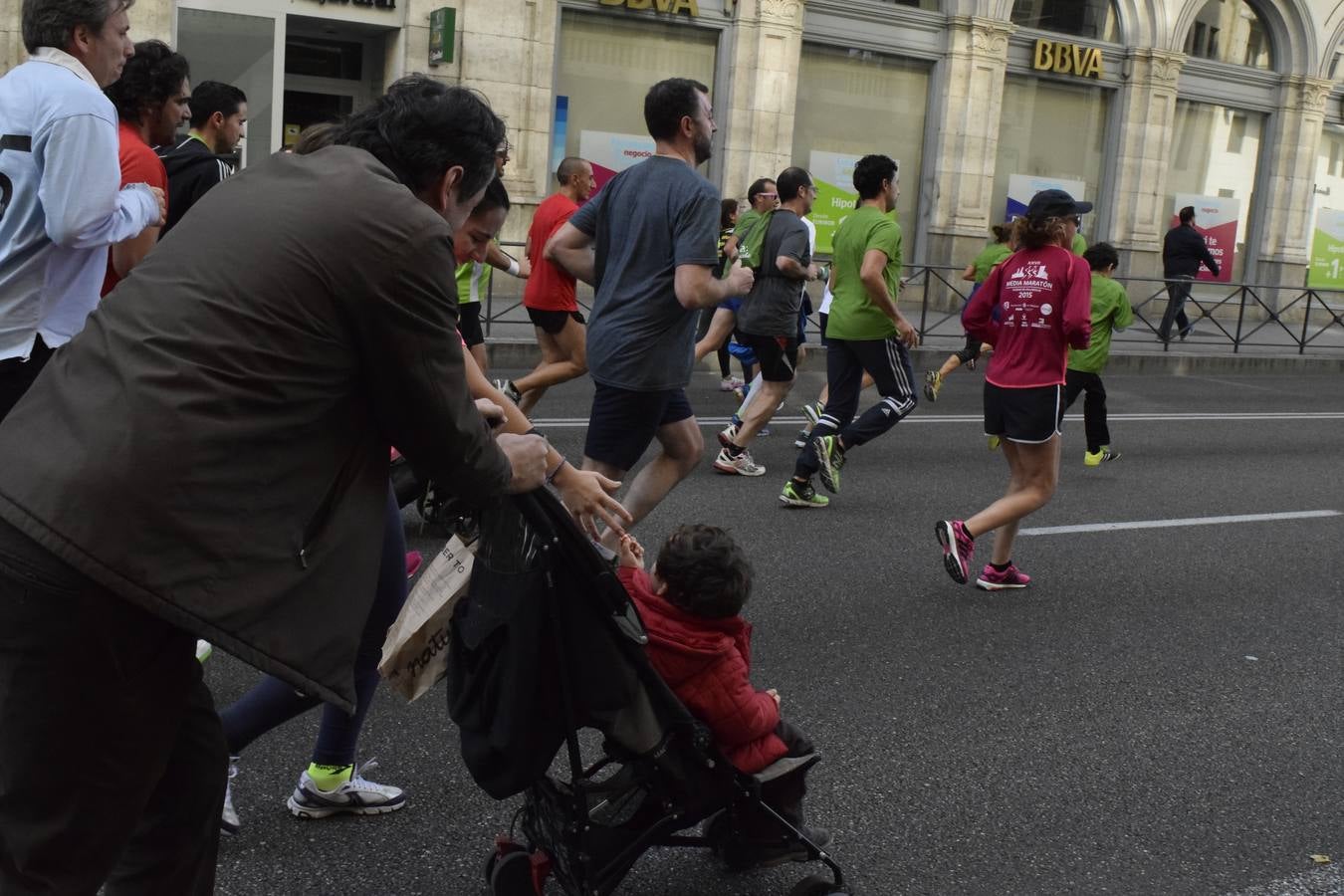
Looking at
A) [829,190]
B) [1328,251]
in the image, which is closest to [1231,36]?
[1328,251]

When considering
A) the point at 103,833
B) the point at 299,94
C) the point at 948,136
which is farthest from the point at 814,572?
the point at 948,136

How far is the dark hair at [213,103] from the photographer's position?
213 inches

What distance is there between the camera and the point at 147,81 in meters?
4.44

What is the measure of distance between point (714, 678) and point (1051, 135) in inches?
870

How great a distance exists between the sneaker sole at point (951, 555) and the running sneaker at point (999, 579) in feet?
0.66

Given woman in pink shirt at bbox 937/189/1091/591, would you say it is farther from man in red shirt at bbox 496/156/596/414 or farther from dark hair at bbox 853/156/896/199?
man in red shirt at bbox 496/156/596/414

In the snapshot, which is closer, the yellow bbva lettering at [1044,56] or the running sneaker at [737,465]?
the running sneaker at [737,465]

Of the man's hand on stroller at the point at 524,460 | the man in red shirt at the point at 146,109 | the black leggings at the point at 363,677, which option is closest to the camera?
the man's hand on stroller at the point at 524,460

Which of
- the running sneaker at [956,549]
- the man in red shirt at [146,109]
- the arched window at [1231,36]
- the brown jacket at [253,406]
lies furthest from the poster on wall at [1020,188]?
the brown jacket at [253,406]

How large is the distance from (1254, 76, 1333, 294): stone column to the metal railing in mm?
Answer: 812

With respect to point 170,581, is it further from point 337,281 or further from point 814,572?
point 814,572

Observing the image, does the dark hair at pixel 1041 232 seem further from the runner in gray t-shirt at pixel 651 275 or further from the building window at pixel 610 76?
the building window at pixel 610 76

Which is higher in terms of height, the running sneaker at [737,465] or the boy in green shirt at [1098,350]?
the boy in green shirt at [1098,350]

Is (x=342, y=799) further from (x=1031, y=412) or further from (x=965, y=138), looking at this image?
(x=965, y=138)
